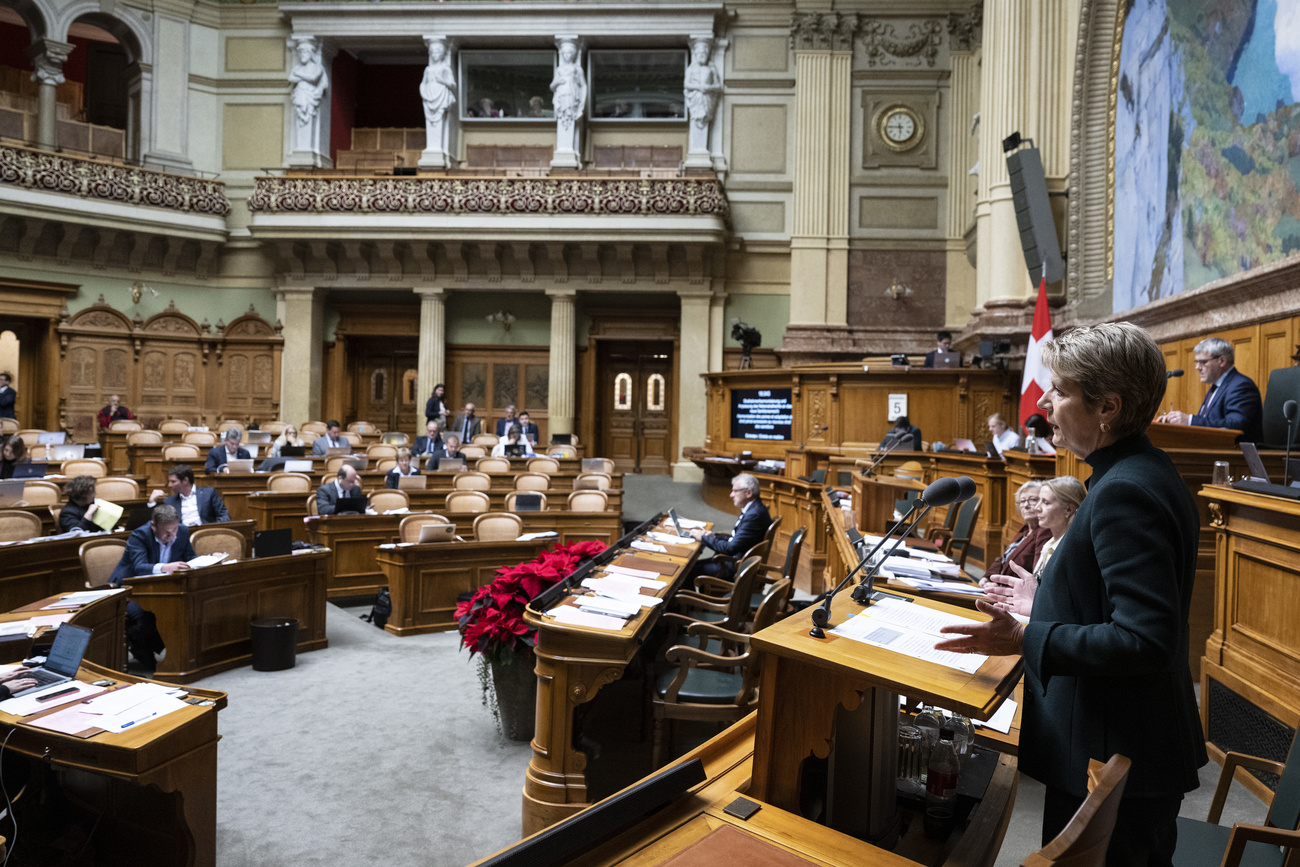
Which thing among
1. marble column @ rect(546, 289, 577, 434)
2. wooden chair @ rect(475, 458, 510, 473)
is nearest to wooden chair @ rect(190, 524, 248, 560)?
wooden chair @ rect(475, 458, 510, 473)

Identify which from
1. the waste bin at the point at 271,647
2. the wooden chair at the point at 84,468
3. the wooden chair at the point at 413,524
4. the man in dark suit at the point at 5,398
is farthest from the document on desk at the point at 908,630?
the man in dark suit at the point at 5,398

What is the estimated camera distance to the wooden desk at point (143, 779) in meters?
2.60

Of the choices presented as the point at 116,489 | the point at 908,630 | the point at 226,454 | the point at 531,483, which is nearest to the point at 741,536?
the point at 531,483

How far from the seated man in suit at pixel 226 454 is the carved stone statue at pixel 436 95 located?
25.7 feet

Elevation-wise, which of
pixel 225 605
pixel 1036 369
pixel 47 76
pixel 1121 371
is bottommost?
pixel 225 605

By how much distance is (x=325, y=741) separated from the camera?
4.34m

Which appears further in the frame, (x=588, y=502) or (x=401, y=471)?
(x=401, y=471)

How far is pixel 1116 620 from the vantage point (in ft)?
4.09

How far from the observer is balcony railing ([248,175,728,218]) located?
1465 cm

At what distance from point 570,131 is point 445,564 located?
1139cm

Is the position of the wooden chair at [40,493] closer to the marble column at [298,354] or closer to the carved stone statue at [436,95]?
the marble column at [298,354]

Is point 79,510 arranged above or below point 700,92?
below

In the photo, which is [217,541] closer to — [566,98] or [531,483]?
[531,483]

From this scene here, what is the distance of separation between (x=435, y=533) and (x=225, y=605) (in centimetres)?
167
